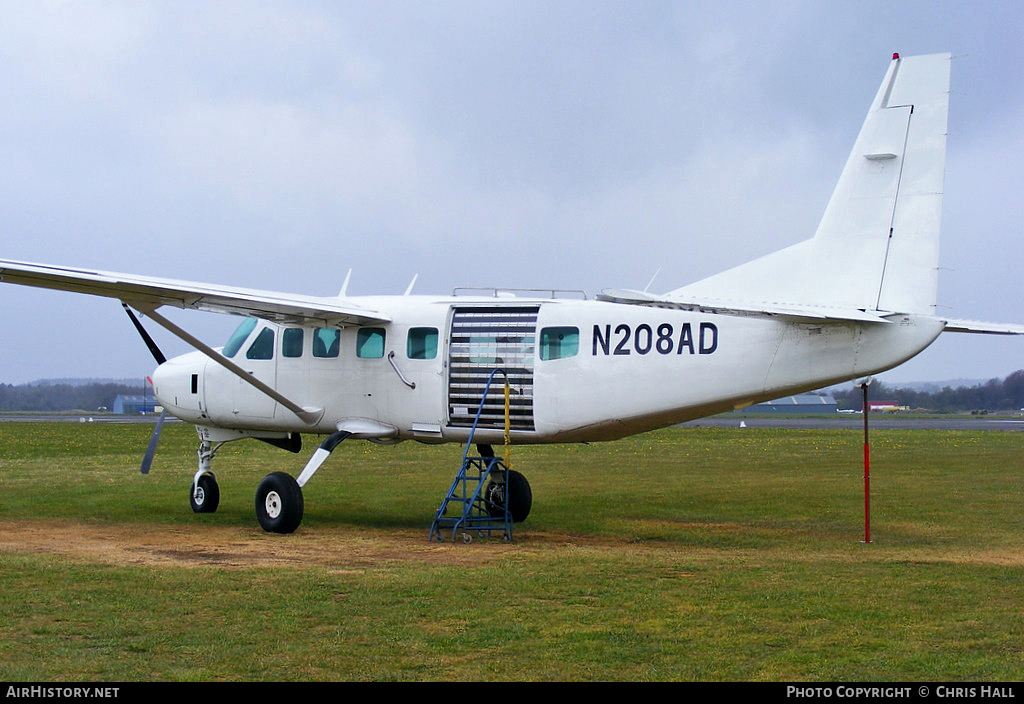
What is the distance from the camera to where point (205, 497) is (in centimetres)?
1744

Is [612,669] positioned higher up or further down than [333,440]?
further down

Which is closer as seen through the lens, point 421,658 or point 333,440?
point 421,658

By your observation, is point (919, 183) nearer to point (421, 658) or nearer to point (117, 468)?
point (421, 658)

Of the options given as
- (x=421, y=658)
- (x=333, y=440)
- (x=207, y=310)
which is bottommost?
(x=421, y=658)

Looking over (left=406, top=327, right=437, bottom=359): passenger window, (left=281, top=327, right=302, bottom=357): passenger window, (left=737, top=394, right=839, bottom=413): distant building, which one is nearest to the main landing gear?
(left=281, top=327, right=302, bottom=357): passenger window

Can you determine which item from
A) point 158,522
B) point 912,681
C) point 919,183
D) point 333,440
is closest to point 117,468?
point 158,522

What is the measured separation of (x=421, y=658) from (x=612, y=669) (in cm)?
137

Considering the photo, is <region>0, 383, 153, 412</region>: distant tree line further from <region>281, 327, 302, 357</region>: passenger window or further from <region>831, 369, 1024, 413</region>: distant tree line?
<region>281, 327, 302, 357</region>: passenger window

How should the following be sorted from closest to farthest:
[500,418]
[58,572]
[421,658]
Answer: [421,658] < [58,572] < [500,418]

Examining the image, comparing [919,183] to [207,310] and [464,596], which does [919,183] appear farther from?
[207,310]

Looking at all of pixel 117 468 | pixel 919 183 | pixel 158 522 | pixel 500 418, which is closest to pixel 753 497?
pixel 500 418

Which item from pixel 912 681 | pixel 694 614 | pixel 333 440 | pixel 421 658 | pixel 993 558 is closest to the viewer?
pixel 912 681

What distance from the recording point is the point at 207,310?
15.0 m

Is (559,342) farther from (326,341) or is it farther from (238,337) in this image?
(238,337)
